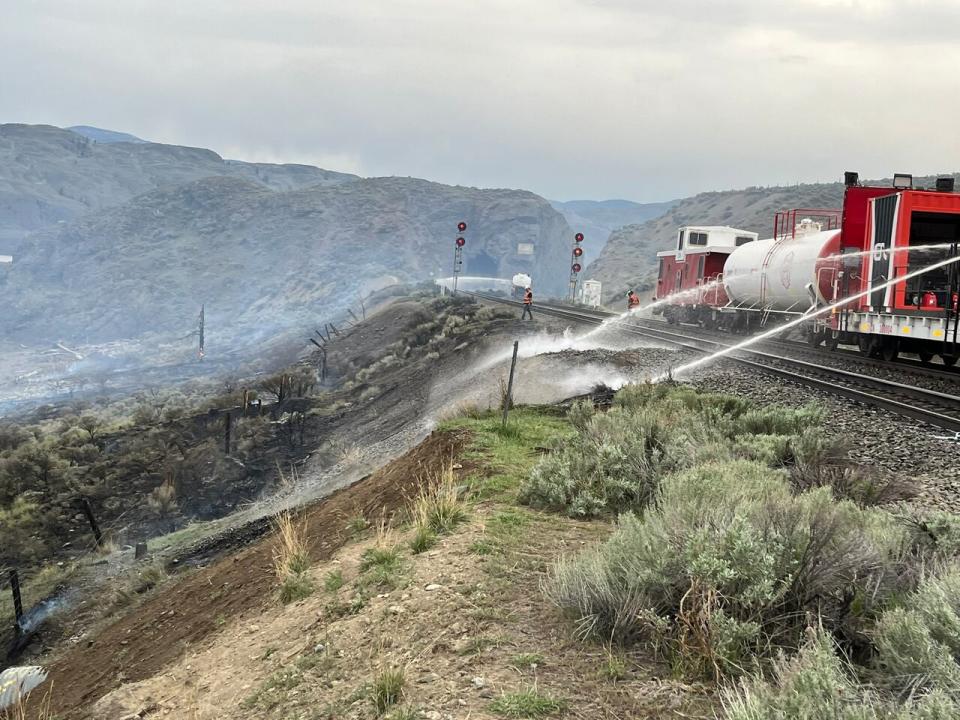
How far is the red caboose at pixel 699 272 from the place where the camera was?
33188 mm

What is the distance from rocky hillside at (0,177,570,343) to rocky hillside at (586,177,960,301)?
92.0 ft

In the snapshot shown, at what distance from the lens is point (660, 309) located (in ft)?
134

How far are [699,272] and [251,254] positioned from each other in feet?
413

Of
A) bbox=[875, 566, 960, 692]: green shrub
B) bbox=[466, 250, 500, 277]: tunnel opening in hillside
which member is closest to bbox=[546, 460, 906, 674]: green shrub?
bbox=[875, 566, 960, 692]: green shrub

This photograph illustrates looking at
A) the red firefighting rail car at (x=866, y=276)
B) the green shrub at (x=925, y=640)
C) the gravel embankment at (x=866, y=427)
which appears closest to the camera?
the green shrub at (x=925, y=640)

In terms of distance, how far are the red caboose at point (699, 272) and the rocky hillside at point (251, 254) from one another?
229 ft

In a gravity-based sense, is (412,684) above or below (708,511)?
below

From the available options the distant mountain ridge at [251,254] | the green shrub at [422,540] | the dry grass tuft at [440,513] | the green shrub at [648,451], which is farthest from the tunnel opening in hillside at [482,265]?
the green shrub at [422,540]

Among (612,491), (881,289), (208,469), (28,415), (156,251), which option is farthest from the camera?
(156,251)

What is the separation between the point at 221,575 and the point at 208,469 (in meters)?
11.3

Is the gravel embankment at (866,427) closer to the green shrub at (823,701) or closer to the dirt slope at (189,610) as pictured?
the green shrub at (823,701)

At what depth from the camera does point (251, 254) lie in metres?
151

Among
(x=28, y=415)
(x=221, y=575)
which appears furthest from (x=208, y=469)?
(x=28, y=415)

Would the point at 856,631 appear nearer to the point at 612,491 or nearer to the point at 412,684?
the point at 412,684
